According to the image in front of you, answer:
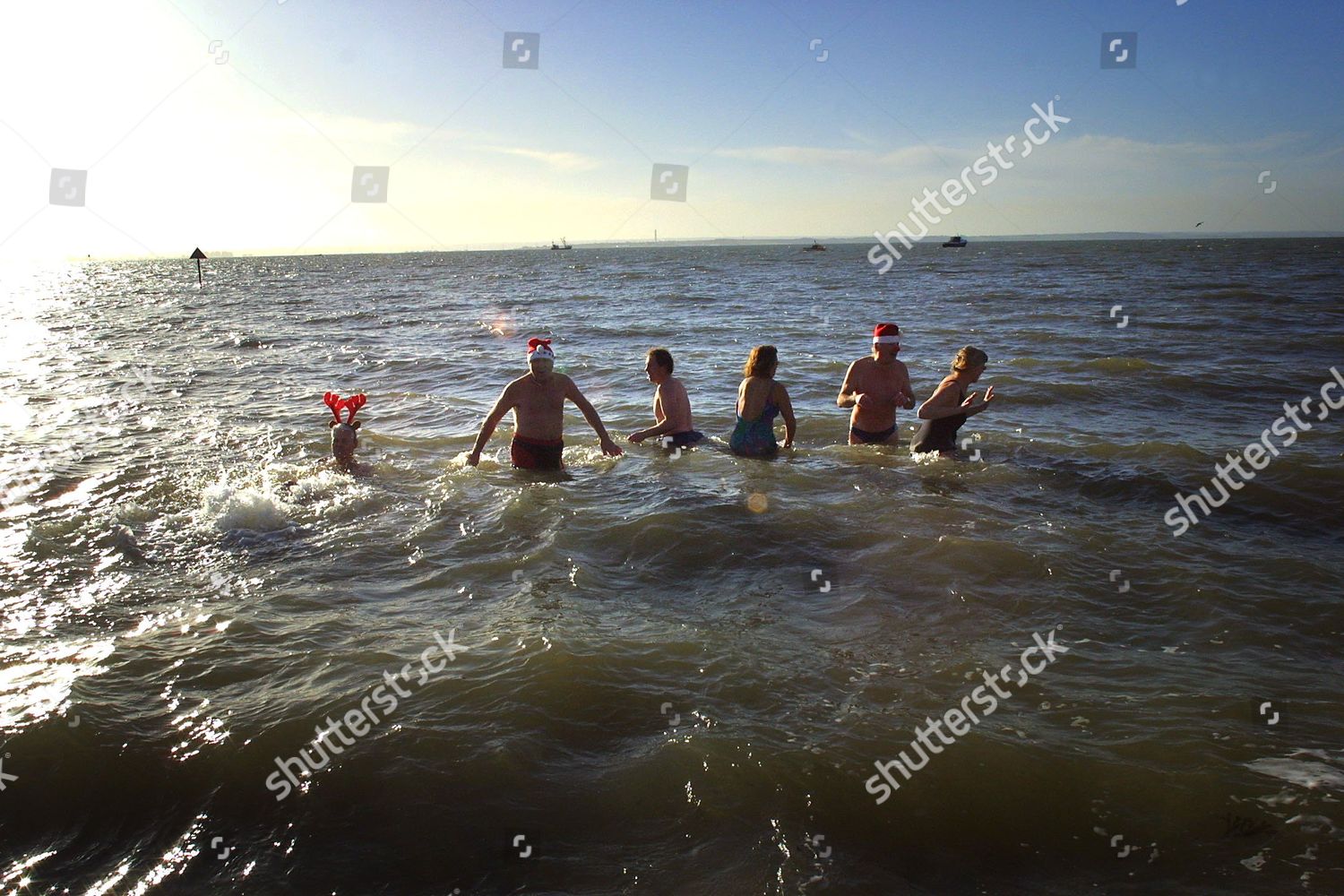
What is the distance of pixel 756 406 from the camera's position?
28.7 ft

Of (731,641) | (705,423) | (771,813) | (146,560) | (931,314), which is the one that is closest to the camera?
(771,813)

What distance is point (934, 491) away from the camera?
7410mm

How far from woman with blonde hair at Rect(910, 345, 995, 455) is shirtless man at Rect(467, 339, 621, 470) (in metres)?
3.54

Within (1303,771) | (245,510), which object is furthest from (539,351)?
(1303,771)

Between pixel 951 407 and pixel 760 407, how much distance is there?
211 cm

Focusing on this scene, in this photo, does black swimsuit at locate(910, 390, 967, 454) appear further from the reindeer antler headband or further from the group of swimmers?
the reindeer antler headband

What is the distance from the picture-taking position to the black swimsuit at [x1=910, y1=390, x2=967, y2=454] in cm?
839

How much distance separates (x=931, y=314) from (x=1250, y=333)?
888cm

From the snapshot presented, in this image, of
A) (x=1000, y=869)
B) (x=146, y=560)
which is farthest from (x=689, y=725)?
(x=146, y=560)

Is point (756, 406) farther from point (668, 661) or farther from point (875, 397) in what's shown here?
point (668, 661)

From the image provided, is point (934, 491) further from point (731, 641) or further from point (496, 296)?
point (496, 296)

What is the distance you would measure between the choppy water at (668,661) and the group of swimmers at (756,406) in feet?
1.36

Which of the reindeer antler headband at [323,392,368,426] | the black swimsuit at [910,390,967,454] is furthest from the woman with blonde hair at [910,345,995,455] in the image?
the reindeer antler headband at [323,392,368,426]

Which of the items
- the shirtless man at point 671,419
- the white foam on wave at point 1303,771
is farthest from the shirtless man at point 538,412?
the white foam on wave at point 1303,771
